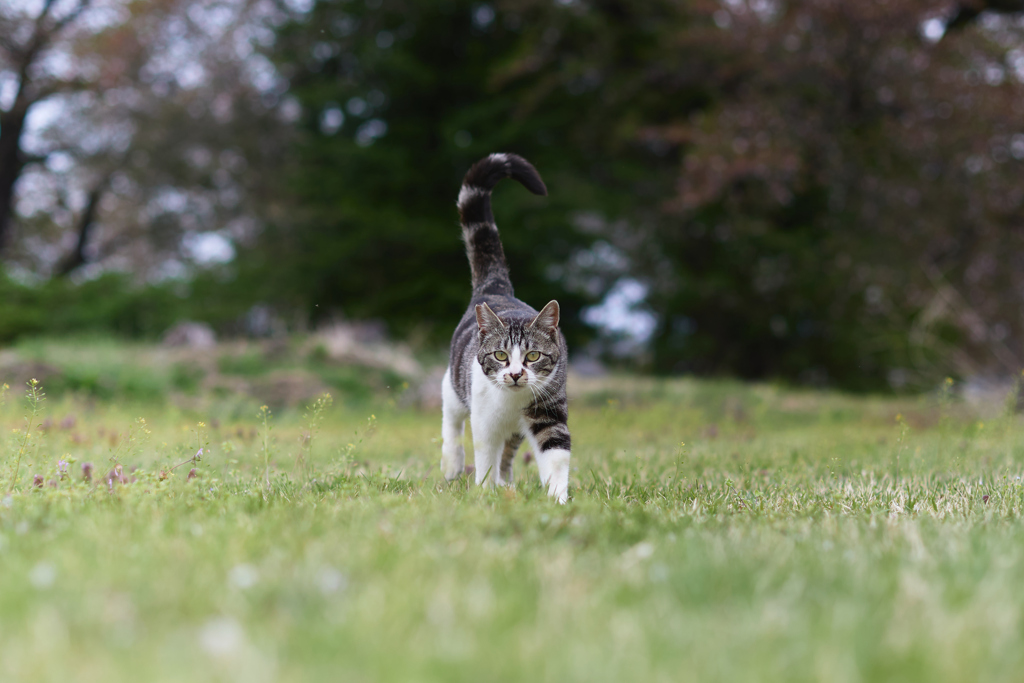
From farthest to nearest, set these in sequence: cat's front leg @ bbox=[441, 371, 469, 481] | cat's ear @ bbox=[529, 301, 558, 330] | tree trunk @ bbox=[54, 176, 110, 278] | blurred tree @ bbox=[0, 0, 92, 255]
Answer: tree trunk @ bbox=[54, 176, 110, 278] < blurred tree @ bbox=[0, 0, 92, 255] < cat's front leg @ bbox=[441, 371, 469, 481] < cat's ear @ bbox=[529, 301, 558, 330]

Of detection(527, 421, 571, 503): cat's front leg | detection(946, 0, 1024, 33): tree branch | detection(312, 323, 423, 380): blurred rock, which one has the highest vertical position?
detection(946, 0, 1024, 33): tree branch

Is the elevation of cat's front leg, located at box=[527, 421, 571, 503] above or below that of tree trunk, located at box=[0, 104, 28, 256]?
below

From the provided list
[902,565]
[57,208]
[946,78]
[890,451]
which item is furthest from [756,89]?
[57,208]

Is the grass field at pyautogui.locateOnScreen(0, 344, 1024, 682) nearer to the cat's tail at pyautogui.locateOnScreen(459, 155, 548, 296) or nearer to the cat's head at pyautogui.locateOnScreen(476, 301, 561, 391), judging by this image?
the cat's head at pyautogui.locateOnScreen(476, 301, 561, 391)

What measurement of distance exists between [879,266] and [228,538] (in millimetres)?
13001

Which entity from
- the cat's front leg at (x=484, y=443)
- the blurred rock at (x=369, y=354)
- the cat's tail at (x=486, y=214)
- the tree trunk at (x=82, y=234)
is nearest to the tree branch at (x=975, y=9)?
the blurred rock at (x=369, y=354)

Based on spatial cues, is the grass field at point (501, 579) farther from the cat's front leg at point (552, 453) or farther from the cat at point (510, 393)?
the cat at point (510, 393)

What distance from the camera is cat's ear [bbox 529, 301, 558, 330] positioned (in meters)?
4.42

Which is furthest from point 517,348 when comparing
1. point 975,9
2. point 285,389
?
point 975,9

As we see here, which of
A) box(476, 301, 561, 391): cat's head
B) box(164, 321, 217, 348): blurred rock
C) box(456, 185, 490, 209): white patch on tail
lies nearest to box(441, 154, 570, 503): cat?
box(476, 301, 561, 391): cat's head

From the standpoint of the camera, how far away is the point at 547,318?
4.50m

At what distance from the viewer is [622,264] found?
15766 mm

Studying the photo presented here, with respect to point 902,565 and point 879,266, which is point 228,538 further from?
point 879,266

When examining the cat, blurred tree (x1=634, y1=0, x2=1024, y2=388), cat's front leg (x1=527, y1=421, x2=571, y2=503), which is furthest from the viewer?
blurred tree (x1=634, y1=0, x2=1024, y2=388)
